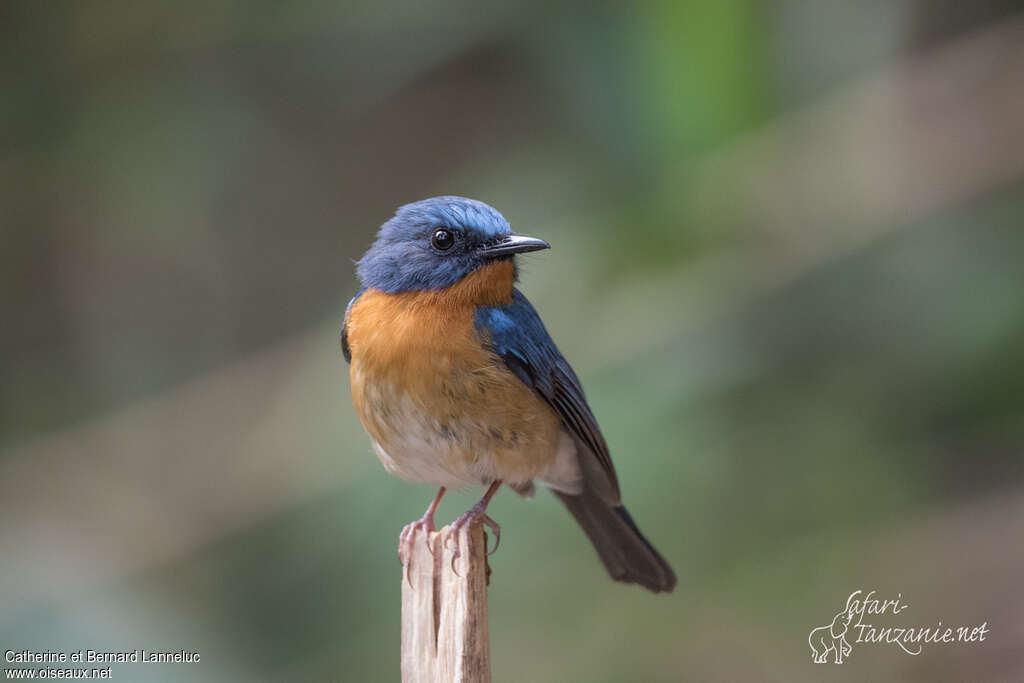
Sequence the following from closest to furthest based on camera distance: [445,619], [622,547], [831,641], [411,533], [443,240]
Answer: [445,619] → [443,240] → [411,533] → [622,547] → [831,641]

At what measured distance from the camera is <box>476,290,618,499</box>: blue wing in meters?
3.53

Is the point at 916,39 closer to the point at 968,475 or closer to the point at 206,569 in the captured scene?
the point at 968,475

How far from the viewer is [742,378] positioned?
4.82 m

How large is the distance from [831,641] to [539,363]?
200cm

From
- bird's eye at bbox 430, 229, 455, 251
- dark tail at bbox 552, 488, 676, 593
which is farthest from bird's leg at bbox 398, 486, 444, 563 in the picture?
bird's eye at bbox 430, 229, 455, 251

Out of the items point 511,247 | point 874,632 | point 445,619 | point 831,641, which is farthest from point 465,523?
point 874,632

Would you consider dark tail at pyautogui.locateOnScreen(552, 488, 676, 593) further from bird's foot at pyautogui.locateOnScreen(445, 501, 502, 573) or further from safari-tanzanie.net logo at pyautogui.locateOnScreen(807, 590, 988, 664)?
safari-tanzanie.net logo at pyautogui.locateOnScreen(807, 590, 988, 664)

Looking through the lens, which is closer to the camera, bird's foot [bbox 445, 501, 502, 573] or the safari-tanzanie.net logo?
bird's foot [bbox 445, 501, 502, 573]

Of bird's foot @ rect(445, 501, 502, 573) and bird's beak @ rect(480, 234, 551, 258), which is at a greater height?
bird's beak @ rect(480, 234, 551, 258)

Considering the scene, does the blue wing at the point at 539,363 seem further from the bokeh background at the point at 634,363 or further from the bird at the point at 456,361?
the bokeh background at the point at 634,363

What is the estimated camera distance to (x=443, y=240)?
3521mm

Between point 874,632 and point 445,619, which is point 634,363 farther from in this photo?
point 445,619

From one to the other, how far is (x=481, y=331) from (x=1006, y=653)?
9.79 feet

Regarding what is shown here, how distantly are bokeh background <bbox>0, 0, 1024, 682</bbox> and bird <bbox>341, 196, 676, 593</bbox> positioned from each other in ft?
2.34
